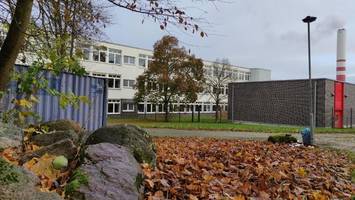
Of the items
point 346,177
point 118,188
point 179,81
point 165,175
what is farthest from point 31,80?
point 179,81

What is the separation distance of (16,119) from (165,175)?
277cm

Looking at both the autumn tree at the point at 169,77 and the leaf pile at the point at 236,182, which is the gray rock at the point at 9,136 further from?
the autumn tree at the point at 169,77

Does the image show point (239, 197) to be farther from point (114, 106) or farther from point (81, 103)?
point (114, 106)

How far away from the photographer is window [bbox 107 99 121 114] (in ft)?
195

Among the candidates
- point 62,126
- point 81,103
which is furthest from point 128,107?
point 62,126

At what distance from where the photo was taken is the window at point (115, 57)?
197 feet

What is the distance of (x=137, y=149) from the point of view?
5.79 metres

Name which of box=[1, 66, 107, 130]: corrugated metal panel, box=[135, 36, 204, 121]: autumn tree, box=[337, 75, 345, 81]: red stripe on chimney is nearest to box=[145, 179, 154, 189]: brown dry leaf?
box=[1, 66, 107, 130]: corrugated metal panel

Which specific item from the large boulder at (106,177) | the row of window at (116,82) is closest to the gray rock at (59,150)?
the large boulder at (106,177)

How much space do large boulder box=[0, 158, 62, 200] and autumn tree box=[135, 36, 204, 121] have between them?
45661mm

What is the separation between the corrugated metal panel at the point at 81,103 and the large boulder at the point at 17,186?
20.2 feet

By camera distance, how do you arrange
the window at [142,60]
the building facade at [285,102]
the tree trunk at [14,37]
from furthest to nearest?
the window at [142,60] → the building facade at [285,102] → the tree trunk at [14,37]

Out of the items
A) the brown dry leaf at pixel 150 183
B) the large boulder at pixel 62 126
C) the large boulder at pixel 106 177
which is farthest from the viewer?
the large boulder at pixel 62 126

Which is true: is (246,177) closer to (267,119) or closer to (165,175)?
(165,175)
